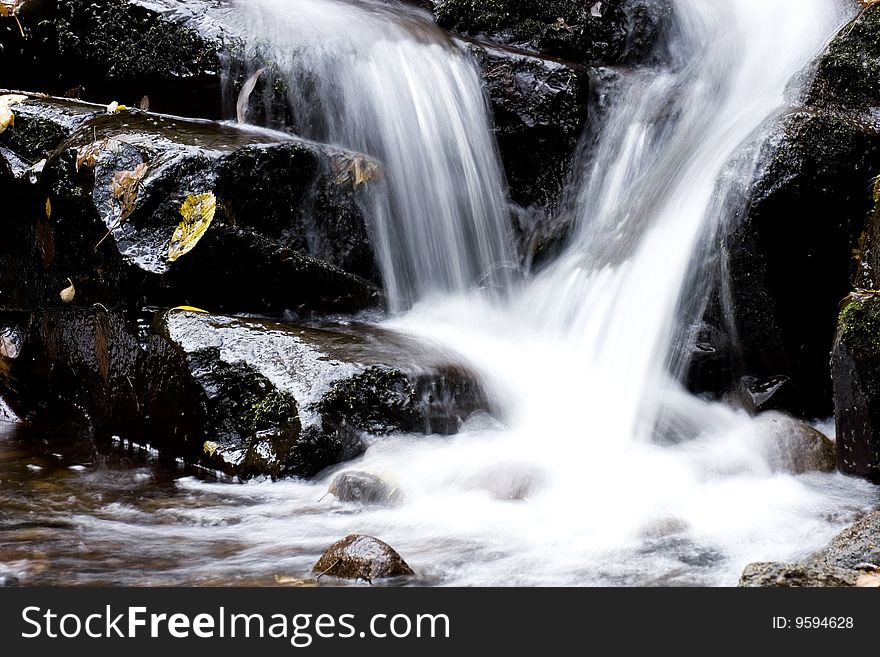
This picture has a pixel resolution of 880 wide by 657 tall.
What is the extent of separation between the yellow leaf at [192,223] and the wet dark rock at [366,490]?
1.79m

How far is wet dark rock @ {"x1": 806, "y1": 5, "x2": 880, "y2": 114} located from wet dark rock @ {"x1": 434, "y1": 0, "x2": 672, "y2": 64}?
5.98 ft

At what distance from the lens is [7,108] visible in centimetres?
582

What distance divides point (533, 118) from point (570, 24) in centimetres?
111

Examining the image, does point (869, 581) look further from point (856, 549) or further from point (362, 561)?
point (362, 561)

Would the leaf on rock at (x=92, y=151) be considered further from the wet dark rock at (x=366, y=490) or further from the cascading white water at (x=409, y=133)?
the wet dark rock at (x=366, y=490)

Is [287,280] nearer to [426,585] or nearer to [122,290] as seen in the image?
[122,290]

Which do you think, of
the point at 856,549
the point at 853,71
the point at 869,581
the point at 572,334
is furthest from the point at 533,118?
the point at 869,581

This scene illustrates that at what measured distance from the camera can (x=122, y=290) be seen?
504 centimetres

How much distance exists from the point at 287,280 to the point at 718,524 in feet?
9.12

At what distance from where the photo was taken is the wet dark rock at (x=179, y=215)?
506 centimetres

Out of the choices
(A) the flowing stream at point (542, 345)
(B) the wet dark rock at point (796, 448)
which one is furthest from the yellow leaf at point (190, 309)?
(B) the wet dark rock at point (796, 448)

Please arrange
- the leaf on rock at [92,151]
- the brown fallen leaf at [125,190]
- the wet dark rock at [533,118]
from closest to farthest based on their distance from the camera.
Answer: the brown fallen leaf at [125,190] → the leaf on rock at [92,151] → the wet dark rock at [533,118]

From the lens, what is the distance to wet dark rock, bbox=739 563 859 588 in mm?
2668
